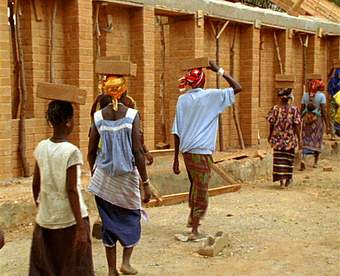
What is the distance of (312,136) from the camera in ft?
40.9

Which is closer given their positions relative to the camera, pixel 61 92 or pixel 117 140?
pixel 61 92

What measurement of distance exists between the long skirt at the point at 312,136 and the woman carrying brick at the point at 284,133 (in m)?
Answer: 2.45

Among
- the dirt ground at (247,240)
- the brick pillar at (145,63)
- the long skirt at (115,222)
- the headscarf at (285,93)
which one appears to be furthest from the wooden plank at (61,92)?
the headscarf at (285,93)

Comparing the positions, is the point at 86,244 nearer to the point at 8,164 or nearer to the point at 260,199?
the point at 8,164

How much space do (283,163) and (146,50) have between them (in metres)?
2.78

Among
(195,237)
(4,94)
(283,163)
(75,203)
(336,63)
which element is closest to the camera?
(75,203)

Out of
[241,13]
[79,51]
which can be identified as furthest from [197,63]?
[241,13]

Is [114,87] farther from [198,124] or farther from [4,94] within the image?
[4,94]

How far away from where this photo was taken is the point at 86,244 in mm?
3850

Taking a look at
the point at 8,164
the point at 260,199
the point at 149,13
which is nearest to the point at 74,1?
the point at 149,13

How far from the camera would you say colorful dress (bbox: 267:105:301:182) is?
9758 millimetres

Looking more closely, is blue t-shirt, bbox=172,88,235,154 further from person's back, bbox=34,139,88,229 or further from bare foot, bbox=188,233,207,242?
person's back, bbox=34,139,88,229

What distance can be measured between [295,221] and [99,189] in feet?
10.9

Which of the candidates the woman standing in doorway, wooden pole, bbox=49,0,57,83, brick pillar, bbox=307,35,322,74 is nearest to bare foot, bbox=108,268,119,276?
wooden pole, bbox=49,0,57,83
